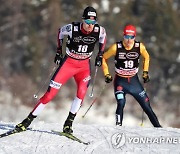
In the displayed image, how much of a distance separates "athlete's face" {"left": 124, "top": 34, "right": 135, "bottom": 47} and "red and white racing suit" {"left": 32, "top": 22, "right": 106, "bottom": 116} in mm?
806

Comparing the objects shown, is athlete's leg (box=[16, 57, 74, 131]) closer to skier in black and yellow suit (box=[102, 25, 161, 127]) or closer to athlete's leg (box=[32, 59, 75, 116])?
athlete's leg (box=[32, 59, 75, 116])

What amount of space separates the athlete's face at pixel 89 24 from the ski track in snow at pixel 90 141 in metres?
1.60

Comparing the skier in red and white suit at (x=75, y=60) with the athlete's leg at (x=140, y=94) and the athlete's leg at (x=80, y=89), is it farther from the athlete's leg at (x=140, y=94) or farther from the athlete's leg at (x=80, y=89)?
the athlete's leg at (x=140, y=94)

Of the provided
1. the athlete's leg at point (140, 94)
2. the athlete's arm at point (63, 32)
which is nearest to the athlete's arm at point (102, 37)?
the athlete's arm at point (63, 32)

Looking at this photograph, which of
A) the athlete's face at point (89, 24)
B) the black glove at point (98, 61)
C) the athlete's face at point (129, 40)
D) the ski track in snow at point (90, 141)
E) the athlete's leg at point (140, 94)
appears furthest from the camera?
the athlete's leg at point (140, 94)

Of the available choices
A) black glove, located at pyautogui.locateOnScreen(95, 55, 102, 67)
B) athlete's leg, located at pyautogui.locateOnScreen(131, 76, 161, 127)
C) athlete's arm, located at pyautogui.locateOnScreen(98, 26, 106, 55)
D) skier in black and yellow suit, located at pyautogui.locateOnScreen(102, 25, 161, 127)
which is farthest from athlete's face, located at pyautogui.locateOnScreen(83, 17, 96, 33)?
athlete's leg, located at pyautogui.locateOnScreen(131, 76, 161, 127)

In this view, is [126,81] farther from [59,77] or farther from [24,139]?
[24,139]

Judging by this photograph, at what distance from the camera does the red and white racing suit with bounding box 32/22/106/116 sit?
907cm

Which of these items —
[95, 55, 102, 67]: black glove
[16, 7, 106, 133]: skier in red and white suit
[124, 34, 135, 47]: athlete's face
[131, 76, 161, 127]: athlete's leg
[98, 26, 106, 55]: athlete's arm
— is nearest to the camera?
[16, 7, 106, 133]: skier in red and white suit

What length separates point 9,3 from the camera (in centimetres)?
4147

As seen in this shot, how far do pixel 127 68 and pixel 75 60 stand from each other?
4.48 ft

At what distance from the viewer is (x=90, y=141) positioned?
898cm

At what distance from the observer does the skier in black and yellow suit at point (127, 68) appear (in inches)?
396

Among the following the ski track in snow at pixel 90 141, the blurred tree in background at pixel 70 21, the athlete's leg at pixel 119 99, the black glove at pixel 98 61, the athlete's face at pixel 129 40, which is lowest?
the ski track in snow at pixel 90 141
